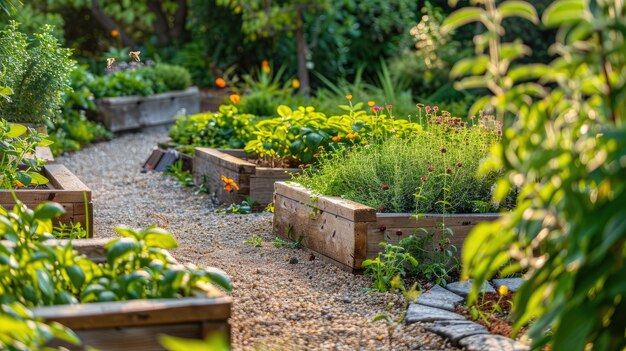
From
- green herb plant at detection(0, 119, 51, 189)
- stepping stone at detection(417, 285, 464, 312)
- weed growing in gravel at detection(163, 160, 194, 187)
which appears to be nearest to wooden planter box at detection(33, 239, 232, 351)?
stepping stone at detection(417, 285, 464, 312)

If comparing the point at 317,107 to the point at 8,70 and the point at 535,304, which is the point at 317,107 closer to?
the point at 8,70

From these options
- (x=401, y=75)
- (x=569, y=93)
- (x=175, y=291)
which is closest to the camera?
(x=569, y=93)

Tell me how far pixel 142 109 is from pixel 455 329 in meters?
7.08

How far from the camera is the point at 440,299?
3.65m

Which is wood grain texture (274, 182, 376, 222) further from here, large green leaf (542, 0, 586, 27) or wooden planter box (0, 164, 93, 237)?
large green leaf (542, 0, 586, 27)

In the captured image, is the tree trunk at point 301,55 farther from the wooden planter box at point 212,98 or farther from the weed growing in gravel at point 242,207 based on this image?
the weed growing in gravel at point 242,207

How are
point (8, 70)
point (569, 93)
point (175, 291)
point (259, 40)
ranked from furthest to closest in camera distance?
point (259, 40)
point (8, 70)
point (175, 291)
point (569, 93)

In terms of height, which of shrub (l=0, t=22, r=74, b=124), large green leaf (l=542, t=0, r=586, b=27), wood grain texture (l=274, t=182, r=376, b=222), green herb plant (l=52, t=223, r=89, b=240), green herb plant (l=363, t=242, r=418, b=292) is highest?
large green leaf (l=542, t=0, r=586, b=27)

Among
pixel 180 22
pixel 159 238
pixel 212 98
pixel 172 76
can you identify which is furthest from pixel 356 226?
pixel 180 22

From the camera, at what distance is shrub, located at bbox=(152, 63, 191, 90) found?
1032cm

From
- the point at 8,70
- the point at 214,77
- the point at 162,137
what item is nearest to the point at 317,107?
the point at 162,137

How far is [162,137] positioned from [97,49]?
4803 mm

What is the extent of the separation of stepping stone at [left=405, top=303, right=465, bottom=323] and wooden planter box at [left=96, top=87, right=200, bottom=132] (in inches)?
255

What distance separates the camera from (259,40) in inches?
468
